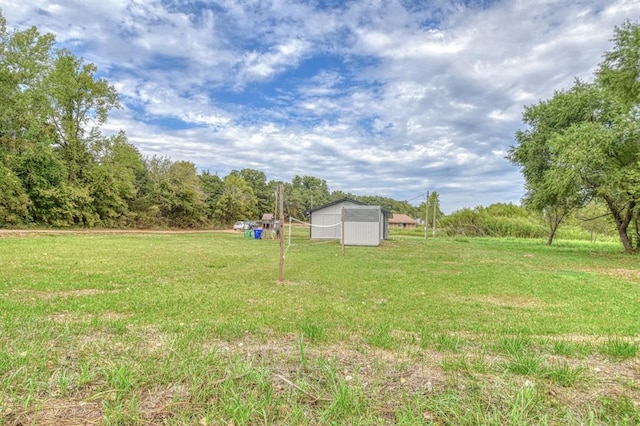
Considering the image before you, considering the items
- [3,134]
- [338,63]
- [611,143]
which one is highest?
[338,63]

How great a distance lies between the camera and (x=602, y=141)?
14062 mm

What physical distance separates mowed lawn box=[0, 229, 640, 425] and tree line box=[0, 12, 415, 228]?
23.9 m

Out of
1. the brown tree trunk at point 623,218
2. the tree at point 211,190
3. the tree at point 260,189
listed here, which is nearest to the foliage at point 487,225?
the brown tree trunk at point 623,218

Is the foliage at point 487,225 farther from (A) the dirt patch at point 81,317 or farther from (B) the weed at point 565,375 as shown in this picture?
(A) the dirt patch at point 81,317

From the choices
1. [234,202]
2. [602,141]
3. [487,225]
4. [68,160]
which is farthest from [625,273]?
[234,202]

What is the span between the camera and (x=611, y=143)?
14289mm

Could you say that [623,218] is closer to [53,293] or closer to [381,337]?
[381,337]

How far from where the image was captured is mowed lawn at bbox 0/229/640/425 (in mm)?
2098

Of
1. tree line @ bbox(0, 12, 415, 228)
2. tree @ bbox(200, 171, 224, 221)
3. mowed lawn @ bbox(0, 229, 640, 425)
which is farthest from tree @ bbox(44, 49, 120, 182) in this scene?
mowed lawn @ bbox(0, 229, 640, 425)

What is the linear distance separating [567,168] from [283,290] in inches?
582

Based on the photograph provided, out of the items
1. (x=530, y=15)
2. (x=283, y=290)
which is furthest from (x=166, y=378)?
(x=530, y=15)

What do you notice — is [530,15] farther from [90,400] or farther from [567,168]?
[90,400]

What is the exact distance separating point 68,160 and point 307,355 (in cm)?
3476

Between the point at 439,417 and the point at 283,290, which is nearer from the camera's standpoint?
the point at 439,417
